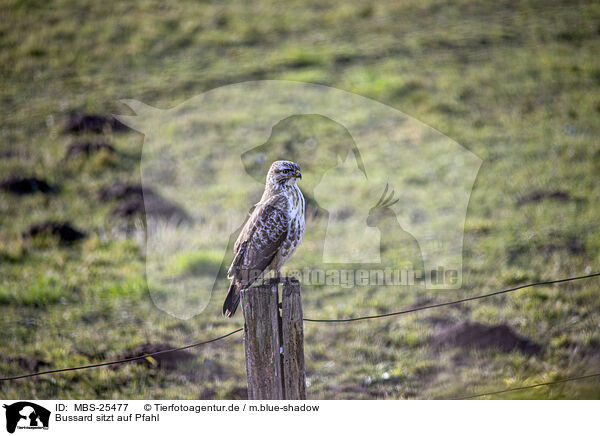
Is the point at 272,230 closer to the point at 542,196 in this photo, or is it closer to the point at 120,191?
the point at 120,191

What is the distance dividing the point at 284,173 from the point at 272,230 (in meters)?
0.31

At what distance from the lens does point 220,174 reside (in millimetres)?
6957

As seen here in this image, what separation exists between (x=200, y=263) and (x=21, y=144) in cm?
356

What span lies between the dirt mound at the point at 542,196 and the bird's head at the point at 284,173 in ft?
13.6

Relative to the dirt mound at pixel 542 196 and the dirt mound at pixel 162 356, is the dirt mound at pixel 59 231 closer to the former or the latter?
the dirt mound at pixel 162 356

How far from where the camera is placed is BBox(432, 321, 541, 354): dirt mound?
436 centimetres

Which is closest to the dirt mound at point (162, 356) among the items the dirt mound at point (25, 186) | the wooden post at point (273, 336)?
the wooden post at point (273, 336)

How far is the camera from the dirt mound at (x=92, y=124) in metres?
7.78

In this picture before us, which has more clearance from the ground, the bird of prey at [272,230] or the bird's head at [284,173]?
the bird's head at [284,173]

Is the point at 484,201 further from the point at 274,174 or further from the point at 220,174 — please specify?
the point at 274,174

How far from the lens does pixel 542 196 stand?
648cm

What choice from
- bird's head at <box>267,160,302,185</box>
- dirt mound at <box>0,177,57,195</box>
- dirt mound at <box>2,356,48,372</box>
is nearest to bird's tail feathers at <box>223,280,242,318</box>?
bird's head at <box>267,160,302,185</box>
